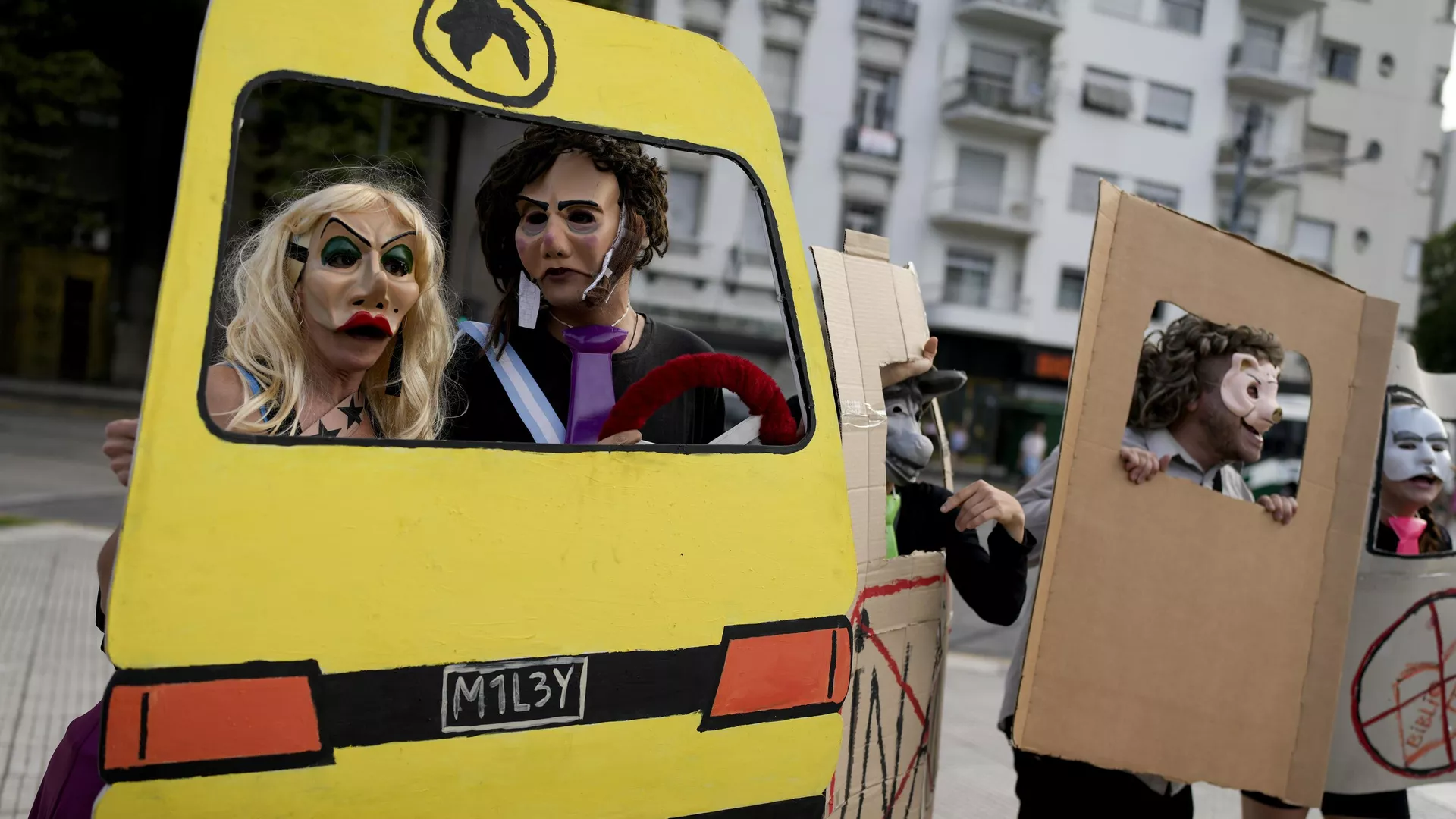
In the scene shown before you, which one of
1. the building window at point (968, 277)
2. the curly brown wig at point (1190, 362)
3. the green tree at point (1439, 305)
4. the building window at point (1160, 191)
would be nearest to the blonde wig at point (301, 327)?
the curly brown wig at point (1190, 362)

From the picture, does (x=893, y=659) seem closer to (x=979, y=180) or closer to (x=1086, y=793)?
(x=1086, y=793)

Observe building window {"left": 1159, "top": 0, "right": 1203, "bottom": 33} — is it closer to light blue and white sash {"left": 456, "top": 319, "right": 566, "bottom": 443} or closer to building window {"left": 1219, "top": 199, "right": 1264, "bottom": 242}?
building window {"left": 1219, "top": 199, "right": 1264, "bottom": 242}

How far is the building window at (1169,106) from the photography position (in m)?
25.6

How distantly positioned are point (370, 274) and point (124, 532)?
1.98ft

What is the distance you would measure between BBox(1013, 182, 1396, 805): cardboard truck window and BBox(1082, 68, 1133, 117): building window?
2439 cm

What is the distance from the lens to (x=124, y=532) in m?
1.18

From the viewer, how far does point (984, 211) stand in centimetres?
2441

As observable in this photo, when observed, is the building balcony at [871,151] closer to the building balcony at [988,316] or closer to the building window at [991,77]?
the building window at [991,77]

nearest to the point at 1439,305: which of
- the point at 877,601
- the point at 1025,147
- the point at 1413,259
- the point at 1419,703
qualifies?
the point at 1413,259

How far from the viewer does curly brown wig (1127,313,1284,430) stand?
249cm

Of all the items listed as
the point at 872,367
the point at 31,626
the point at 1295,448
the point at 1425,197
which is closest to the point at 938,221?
the point at 1295,448

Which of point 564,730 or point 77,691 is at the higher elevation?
point 564,730

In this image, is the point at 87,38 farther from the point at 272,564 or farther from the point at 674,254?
the point at 272,564

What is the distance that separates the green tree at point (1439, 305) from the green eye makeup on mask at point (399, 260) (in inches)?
1476
